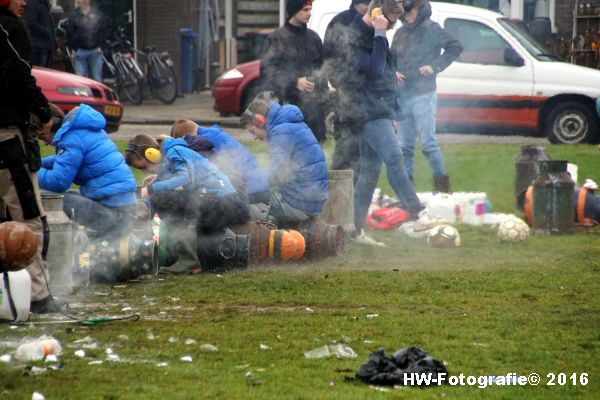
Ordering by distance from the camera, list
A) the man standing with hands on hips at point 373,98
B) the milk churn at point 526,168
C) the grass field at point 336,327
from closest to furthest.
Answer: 1. the grass field at point 336,327
2. the man standing with hands on hips at point 373,98
3. the milk churn at point 526,168

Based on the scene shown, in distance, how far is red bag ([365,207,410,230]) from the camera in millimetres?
11328

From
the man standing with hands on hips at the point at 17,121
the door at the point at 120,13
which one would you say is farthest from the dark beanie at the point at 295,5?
the door at the point at 120,13

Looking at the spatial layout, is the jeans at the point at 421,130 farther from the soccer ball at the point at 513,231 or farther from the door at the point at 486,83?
the door at the point at 486,83

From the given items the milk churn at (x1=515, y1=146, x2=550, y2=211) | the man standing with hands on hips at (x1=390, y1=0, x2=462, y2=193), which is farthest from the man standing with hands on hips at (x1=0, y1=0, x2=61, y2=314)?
the milk churn at (x1=515, y1=146, x2=550, y2=211)

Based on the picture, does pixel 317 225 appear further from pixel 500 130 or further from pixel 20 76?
pixel 500 130

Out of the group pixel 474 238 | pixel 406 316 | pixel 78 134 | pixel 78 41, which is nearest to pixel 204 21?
pixel 78 41

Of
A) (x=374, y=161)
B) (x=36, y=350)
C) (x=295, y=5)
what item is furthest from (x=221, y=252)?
(x=36, y=350)

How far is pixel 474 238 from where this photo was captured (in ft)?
35.7

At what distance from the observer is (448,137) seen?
18.8m

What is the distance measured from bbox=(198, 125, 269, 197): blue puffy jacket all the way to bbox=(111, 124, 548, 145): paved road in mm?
7664

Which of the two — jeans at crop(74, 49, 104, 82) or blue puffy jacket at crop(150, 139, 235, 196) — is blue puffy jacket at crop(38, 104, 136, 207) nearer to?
blue puffy jacket at crop(150, 139, 235, 196)

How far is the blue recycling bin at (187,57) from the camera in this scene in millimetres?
25828

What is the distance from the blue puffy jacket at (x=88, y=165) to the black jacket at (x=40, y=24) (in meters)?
8.79

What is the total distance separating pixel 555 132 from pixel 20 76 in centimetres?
1162
